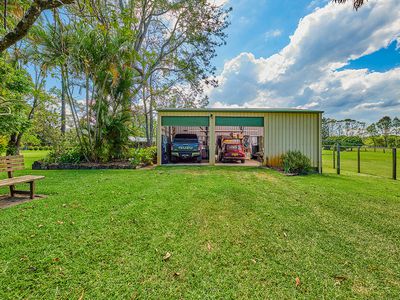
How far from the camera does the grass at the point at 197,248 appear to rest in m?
2.01

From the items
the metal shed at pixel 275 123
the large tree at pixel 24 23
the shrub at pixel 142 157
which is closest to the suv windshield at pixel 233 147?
the metal shed at pixel 275 123

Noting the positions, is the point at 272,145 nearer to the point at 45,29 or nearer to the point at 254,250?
the point at 254,250

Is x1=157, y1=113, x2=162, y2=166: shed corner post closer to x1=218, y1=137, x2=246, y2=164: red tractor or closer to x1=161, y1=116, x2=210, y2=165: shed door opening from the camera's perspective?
x1=161, y1=116, x2=210, y2=165: shed door opening

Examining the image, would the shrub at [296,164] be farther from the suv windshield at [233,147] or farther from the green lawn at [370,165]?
the suv windshield at [233,147]

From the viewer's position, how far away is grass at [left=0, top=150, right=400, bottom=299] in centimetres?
201

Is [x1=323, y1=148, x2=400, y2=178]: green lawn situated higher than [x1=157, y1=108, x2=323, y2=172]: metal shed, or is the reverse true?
[x1=157, y1=108, x2=323, y2=172]: metal shed

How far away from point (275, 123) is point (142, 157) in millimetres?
8112

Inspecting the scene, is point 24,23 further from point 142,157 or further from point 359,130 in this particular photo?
point 359,130

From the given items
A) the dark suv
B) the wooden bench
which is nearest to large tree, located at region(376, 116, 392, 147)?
the dark suv

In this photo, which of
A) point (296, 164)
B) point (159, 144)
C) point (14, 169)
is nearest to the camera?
point (14, 169)

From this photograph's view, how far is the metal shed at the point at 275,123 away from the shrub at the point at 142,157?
59 cm

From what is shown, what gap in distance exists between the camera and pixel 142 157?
1125 centimetres

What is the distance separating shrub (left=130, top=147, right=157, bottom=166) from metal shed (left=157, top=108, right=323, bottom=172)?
595mm

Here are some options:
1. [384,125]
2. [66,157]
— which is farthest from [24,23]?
[384,125]
